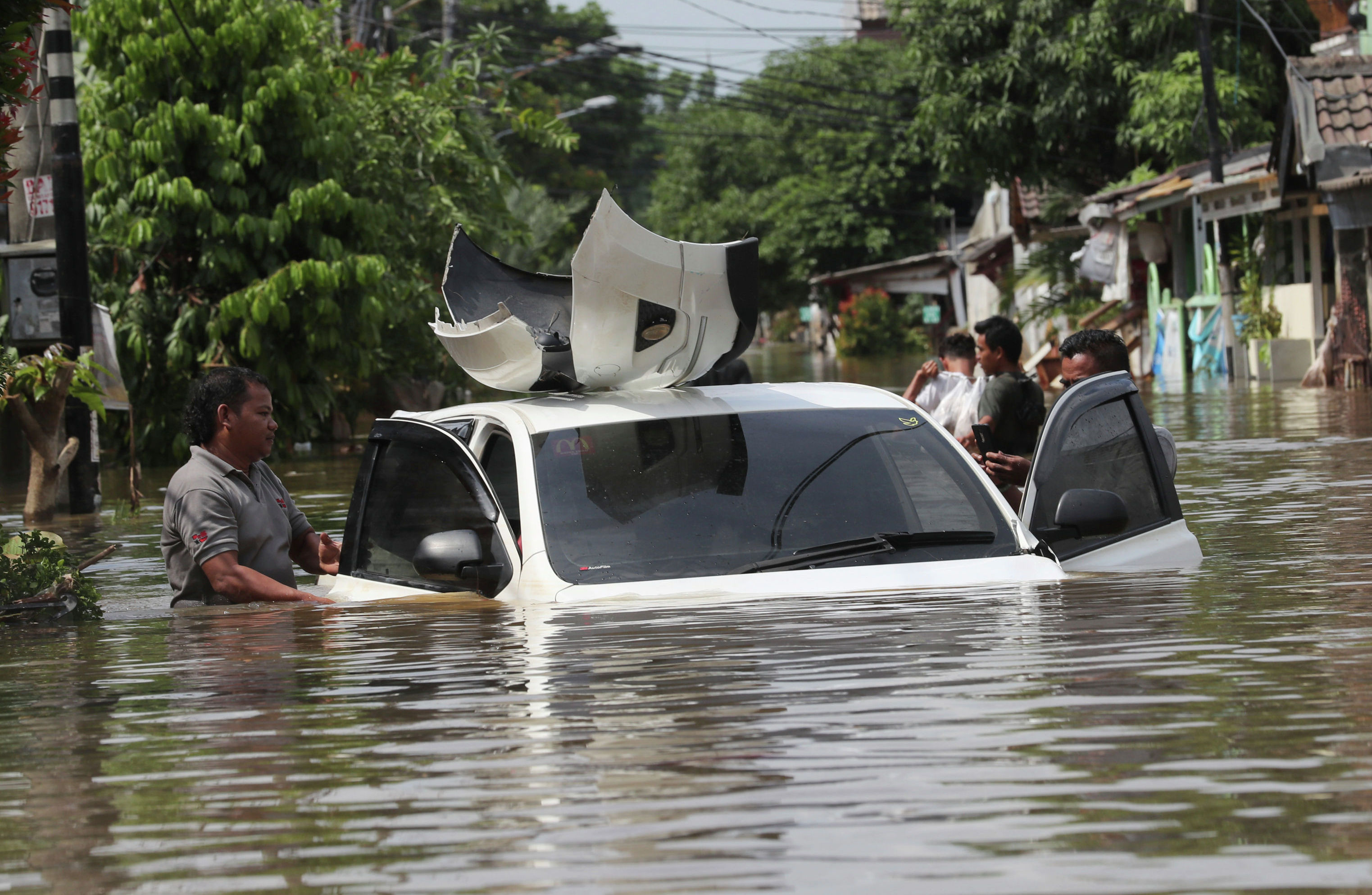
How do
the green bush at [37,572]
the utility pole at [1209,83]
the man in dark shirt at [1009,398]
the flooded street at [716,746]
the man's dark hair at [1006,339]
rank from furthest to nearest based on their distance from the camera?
1. the utility pole at [1209,83]
2. the man's dark hair at [1006,339]
3. the man in dark shirt at [1009,398]
4. the green bush at [37,572]
5. the flooded street at [716,746]

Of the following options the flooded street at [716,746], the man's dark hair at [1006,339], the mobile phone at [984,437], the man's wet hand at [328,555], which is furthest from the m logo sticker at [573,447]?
the man's dark hair at [1006,339]

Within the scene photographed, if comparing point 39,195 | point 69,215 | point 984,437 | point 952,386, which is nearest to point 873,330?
point 39,195

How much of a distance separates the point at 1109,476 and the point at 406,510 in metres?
2.46

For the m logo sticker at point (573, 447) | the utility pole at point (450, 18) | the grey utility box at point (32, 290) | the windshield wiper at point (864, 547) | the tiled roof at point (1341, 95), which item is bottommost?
the windshield wiper at point (864, 547)

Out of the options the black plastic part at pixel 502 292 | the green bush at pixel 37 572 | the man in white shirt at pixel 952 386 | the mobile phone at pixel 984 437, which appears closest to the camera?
the green bush at pixel 37 572

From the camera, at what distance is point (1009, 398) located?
27.6ft

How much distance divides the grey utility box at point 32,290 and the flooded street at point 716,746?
7968 millimetres

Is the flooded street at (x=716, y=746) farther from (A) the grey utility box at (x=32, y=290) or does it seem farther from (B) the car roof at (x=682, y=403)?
(A) the grey utility box at (x=32, y=290)

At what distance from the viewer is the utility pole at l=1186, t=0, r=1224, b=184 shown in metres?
25.9

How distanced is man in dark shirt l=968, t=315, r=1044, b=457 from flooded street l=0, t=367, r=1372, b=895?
236cm

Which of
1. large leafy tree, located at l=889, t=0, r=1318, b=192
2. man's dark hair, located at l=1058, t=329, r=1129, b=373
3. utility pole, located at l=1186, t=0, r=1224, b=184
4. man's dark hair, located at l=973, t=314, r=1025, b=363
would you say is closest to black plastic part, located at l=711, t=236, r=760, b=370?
man's dark hair, located at l=1058, t=329, r=1129, b=373

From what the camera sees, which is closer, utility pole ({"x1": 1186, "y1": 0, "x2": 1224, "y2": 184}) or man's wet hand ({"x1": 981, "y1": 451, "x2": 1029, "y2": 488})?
man's wet hand ({"x1": 981, "y1": 451, "x2": 1029, "y2": 488})

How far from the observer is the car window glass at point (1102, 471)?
19.5ft

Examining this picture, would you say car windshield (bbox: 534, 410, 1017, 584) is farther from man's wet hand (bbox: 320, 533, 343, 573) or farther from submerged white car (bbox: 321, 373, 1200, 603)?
man's wet hand (bbox: 320, 533, 343, 573)
